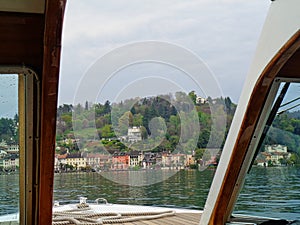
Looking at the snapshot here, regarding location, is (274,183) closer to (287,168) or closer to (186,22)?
(287,168)

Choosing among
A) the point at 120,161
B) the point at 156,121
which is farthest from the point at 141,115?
the point at 120,161

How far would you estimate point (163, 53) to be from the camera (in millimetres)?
5805

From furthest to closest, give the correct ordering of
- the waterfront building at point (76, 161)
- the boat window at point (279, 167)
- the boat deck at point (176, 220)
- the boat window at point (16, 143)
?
A: the waterfront building at point (76, 161) → the boat deck at point (176, 220) → the boat window at point (279, 167) → the boat window at point (16, 143)

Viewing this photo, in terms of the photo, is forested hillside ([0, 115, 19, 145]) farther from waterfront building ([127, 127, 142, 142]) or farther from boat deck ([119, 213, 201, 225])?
waterfront building ([127, 127, 142, 142])

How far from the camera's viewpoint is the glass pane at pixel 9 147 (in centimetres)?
223

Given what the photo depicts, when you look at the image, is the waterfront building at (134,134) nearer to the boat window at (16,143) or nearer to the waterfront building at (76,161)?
the waterfront building at (76,161)

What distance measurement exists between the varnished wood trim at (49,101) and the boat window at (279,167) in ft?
4.68

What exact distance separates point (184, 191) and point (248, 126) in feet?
7.48

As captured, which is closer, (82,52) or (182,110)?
(182,110)

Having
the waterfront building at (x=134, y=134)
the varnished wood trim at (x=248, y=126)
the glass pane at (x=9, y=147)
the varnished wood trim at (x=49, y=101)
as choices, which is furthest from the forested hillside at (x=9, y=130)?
the waterfront building at (x=134, y=134)

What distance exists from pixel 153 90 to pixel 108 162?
112 cm

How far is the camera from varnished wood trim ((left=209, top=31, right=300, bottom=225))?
2394 mm

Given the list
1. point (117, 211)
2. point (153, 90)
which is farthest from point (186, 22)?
point (117, 211)

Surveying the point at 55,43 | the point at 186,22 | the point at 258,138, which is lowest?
the point at 258,138
